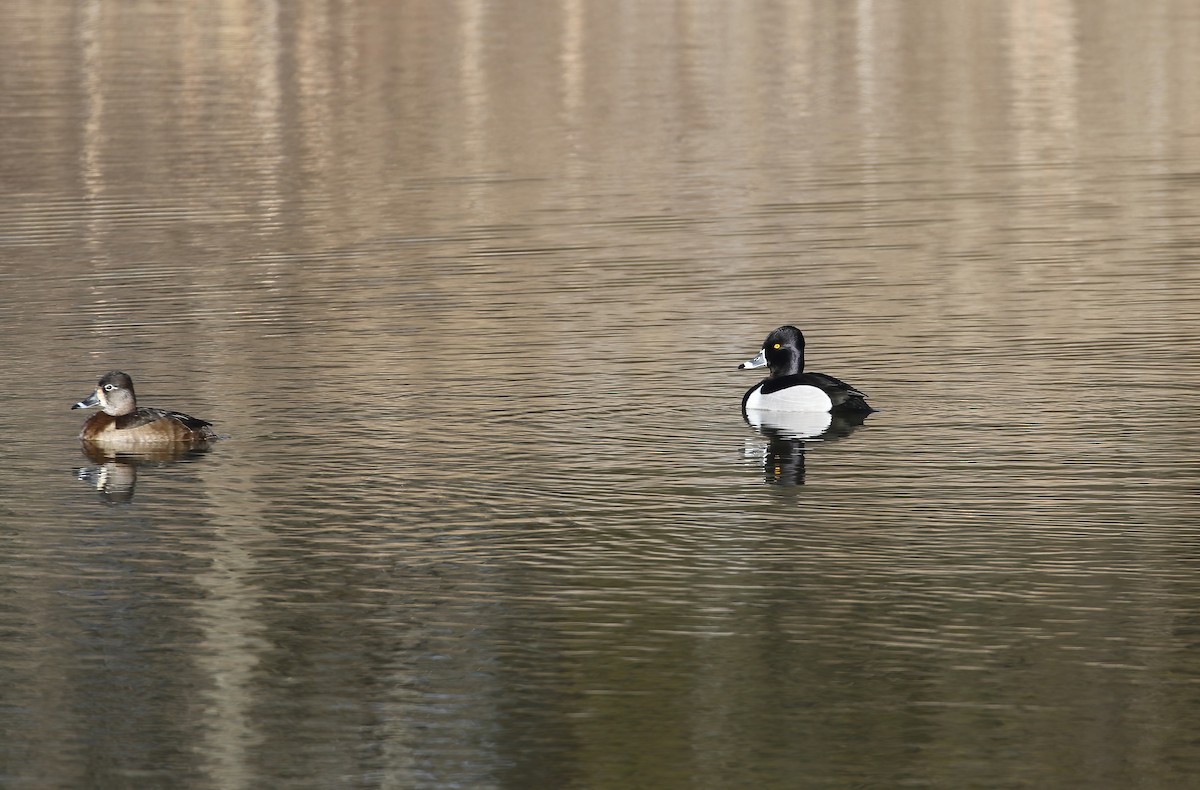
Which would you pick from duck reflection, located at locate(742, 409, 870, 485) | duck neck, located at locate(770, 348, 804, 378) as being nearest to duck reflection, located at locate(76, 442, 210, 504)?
duck reflection, located at locate(742, 409, 870, 485)

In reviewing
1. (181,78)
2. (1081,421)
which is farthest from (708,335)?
(181,78)

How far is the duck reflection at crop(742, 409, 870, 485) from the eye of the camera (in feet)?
66.5

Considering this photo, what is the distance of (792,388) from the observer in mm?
22406

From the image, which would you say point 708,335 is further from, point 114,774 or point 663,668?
point 114,774

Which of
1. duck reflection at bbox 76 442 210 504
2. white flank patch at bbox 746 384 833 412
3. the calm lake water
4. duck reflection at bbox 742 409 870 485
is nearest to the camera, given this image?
the calm lake water

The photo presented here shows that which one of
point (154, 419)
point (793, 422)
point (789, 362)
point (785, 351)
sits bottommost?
point (793, 422)

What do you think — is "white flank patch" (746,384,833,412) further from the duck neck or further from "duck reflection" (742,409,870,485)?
the duck neck

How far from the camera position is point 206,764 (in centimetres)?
1250

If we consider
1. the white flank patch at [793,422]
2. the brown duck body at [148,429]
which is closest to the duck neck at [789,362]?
the white flank patch at [793,422]

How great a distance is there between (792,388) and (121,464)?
6.55 m

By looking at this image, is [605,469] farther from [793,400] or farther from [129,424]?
[129,424]

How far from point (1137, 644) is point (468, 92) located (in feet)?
163

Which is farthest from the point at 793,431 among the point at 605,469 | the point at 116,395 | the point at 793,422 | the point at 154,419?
the point at 116,395

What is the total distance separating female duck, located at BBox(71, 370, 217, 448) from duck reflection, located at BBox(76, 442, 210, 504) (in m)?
0.09
